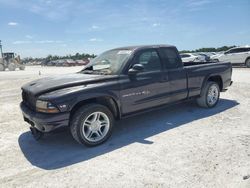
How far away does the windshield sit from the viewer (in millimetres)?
4945

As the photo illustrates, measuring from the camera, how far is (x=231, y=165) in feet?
11.3

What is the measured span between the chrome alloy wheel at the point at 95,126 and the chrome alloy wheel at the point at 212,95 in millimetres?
3306

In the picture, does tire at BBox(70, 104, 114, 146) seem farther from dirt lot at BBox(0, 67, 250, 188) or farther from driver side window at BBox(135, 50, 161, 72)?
driver side window at BBox(135, 50, 161, 72)

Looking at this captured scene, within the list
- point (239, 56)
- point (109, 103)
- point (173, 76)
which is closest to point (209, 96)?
point (173, 76)

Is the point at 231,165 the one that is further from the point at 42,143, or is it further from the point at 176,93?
the point at 42,143

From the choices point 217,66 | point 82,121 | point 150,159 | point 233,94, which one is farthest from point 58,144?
point 233,94

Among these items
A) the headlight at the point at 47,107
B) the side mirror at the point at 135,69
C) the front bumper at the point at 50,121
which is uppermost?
the side mirror at the point at 135,69

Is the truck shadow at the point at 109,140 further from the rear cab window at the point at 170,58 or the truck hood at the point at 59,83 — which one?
the rear cab window at the point at 170,58

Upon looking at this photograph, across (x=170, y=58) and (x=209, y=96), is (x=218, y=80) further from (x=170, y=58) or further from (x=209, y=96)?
(x=170, y=58)

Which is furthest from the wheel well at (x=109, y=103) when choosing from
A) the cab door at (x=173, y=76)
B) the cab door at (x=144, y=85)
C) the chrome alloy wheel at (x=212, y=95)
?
the chrome alloy wheel at (x=212, y=95)

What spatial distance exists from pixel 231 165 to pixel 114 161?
1707 millimetres

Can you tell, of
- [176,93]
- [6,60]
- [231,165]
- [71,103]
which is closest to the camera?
[231,165]

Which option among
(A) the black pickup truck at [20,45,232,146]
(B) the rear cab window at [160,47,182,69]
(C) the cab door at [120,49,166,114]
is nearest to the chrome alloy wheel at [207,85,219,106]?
(A) the black pickup truck at [20,45,232,146]

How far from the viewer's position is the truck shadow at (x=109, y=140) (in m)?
3.99
